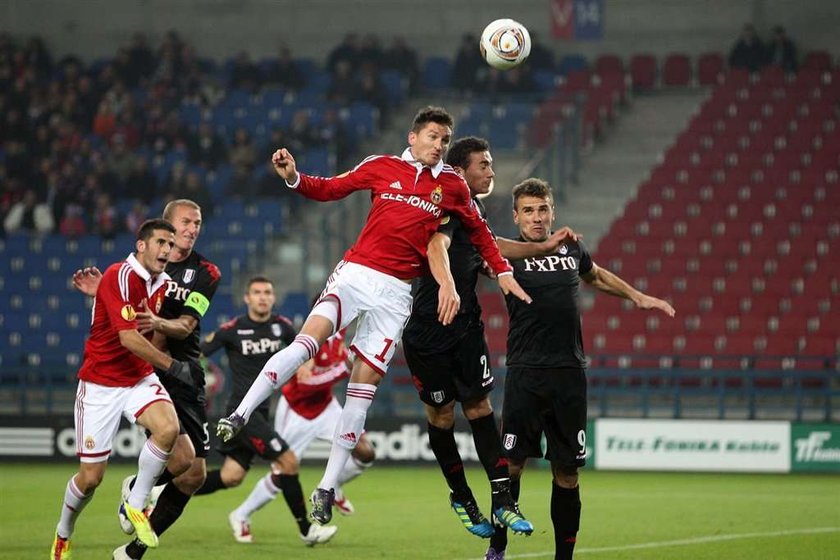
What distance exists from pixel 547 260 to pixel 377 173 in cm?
127

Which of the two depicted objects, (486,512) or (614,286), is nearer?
(614,286)

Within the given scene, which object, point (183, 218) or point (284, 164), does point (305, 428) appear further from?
point (284, 164)

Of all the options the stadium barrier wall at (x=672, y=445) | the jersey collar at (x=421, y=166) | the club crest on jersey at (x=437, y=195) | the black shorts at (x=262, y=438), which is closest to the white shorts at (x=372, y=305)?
the club crest on jersey at (x=437, y=195)

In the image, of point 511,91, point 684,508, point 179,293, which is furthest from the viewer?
point 511,91

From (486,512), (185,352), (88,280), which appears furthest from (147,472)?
(486,512)

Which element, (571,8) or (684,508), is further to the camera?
(571,8)

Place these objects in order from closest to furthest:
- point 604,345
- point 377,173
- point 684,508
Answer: point 377,173
point 684,508
point 604,345

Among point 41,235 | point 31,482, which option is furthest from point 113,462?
point 41,235

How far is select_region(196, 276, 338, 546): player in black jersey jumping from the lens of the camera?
1180cm

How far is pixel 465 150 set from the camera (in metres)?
9.51

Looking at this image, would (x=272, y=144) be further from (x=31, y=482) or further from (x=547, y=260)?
(x=547, y=260)

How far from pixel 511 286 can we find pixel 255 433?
4.08 metres

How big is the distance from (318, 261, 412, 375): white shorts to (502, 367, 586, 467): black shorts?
0.89 metres

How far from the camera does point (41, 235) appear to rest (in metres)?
25.5
